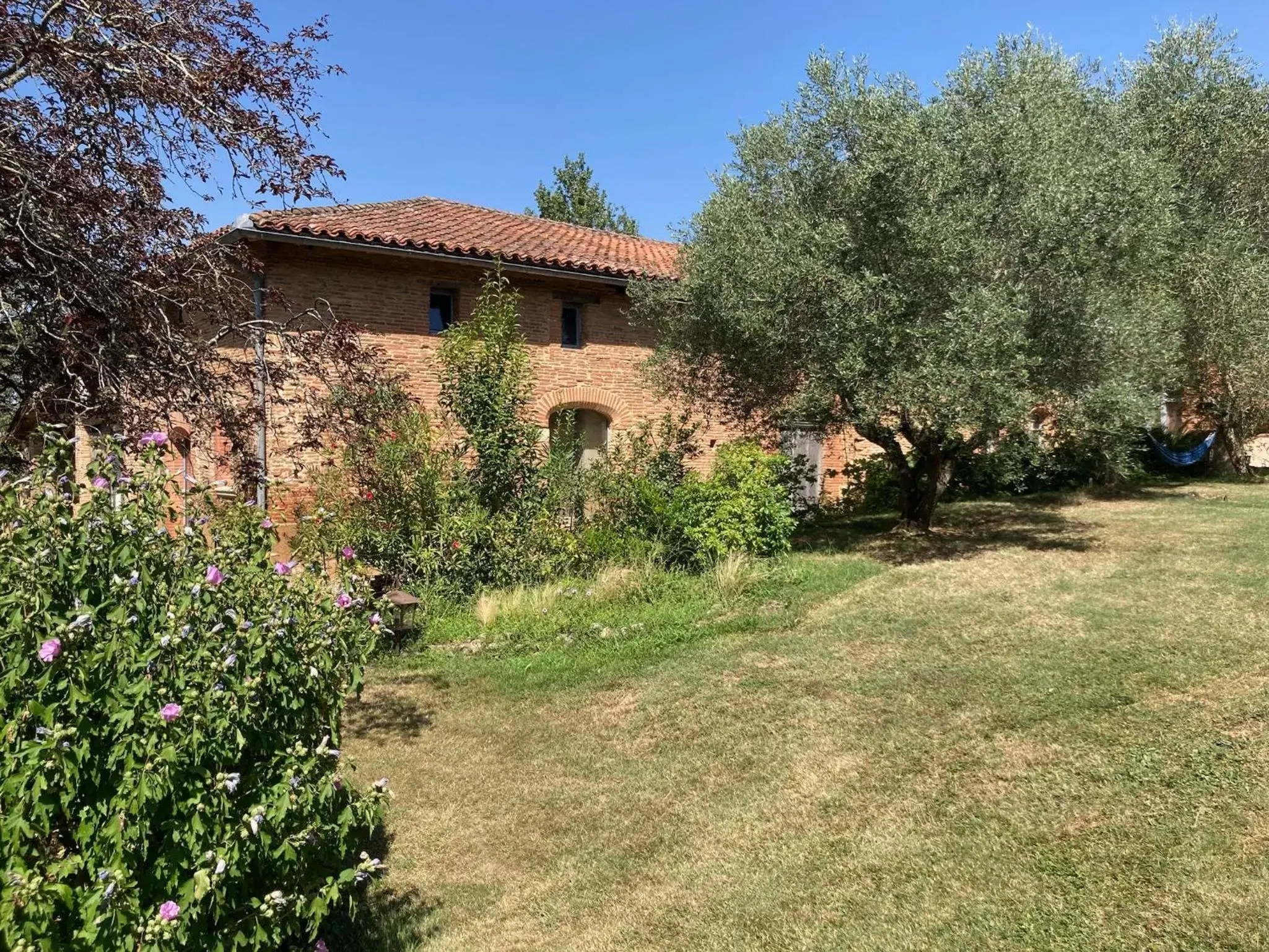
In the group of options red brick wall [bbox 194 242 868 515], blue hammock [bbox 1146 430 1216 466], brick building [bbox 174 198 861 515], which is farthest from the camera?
blue hammock [bbox 1146 430 1216 466]

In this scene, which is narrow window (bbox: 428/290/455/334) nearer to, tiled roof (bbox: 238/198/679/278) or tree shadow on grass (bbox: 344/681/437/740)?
tiled roof (bbox: 238/198/679/278)

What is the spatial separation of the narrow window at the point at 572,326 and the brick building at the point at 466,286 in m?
0.02

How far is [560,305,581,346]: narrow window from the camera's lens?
13.6m

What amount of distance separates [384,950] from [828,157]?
339 inches

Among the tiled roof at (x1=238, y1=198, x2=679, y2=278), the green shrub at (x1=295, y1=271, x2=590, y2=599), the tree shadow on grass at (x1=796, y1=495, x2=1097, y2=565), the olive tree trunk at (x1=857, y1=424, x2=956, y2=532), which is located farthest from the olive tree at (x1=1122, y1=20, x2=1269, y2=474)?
the green shrub at (x1=295, y1=271, x2=590, y2=599)

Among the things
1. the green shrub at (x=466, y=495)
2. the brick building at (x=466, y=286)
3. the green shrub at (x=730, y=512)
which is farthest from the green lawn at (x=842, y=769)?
the brick building at (x=466, y=286)

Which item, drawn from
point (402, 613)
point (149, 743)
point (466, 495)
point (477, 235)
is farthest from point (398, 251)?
point (149, 743)

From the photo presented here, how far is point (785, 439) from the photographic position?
12.3m

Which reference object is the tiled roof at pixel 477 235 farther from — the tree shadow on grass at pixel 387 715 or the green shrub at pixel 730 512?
the tree shadow on grass at pixel 387 715

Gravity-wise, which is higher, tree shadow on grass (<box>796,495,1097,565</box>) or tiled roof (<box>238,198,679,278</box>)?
tiled roof (<box>238,198,679,278</box>)

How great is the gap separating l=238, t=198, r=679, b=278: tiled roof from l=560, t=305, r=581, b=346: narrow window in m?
0.84

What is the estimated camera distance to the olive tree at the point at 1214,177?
1338 cm

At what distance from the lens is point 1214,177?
44.7 ft

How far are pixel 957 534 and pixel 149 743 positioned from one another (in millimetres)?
11004
